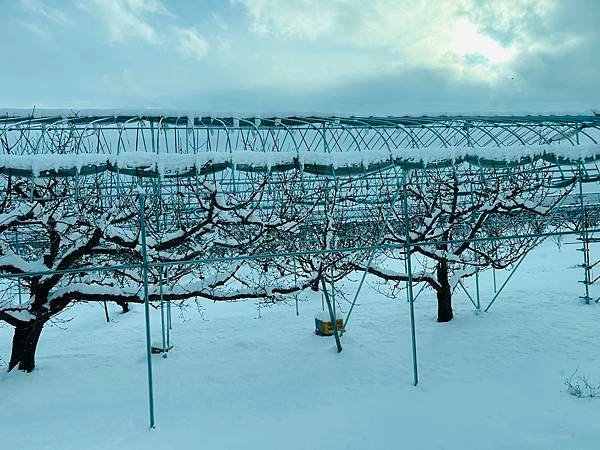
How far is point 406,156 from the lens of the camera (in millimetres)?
6113

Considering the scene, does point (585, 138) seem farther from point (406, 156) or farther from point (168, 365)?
point (168, 365)

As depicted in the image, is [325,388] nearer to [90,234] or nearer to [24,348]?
[90,234]

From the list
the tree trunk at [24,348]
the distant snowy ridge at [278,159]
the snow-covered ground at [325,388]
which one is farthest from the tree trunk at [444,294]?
the tree trunk at [24,348]

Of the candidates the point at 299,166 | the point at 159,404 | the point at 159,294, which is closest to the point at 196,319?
the point at 159,294

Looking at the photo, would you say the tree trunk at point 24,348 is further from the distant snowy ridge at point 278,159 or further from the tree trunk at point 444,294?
the tree trunk at point 444,294

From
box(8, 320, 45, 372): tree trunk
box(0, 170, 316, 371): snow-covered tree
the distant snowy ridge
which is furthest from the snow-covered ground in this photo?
the distant snowy ridge

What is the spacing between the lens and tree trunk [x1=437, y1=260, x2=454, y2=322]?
9.63 m

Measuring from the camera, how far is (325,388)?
20.8 feet

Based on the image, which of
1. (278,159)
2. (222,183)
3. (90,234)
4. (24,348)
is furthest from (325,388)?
(24,348)

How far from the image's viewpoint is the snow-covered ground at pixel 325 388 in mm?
5000

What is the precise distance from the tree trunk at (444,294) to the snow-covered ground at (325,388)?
29 centimetres

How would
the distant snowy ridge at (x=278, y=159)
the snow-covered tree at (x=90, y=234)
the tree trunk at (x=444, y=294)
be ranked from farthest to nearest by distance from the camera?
the tree trunk at (x=444, y=294) < the snow-covered tree at (x=90, y=234) < the distant snowy ridge at (x=278, y=159)

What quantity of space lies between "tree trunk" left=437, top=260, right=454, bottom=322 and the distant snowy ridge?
3564 millimetres

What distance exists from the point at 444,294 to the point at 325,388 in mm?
4620
